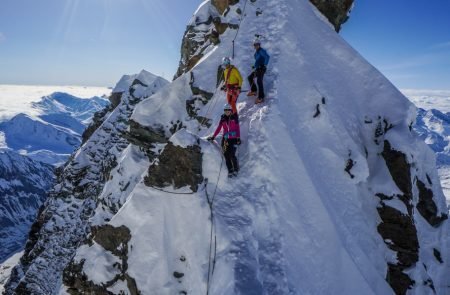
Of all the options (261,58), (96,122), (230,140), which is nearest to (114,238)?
(230,140)

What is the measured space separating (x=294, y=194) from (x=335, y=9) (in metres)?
18.7

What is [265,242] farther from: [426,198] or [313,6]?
[313,6]

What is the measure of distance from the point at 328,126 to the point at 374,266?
23.4 ft

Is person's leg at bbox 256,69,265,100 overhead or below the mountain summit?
overhead

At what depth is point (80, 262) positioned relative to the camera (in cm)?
1516

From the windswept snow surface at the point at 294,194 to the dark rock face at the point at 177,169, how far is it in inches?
16.7

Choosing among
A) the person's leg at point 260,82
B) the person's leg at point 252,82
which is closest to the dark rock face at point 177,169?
the person's leg at point 260,82

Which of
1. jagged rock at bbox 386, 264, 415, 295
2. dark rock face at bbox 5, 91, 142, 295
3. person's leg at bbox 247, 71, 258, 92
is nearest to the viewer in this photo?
jagged rock at bbox 386, 264, 415, 295

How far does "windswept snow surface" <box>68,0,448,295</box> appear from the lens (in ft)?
37.4

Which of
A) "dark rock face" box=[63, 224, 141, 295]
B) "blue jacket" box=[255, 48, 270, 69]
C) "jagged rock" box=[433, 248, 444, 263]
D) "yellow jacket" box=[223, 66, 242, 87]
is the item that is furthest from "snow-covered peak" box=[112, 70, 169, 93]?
"jagged rock" box=[433, 248, 444, 263]

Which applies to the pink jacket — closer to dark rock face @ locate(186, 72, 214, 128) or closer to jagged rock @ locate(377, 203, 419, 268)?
dark rock face @ locate(186, 72, 214, 128)

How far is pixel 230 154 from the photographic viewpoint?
43.4 ft

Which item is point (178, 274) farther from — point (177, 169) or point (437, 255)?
point (437, 255)

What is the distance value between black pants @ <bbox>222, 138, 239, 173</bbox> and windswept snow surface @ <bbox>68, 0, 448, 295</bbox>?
0.44 metres
